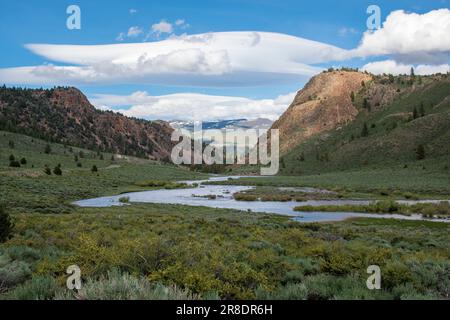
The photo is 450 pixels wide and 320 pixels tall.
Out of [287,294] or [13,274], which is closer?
[287,294]

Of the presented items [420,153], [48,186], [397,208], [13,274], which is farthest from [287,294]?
[420,153]

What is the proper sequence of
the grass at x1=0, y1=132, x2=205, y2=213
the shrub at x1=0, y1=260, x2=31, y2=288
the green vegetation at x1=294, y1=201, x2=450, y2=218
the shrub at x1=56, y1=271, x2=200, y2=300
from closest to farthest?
the shrub at x1=56, y1=271, x2=200, y2=300 → the shrub at x1=0, y1=260, x2=31, y2=288 → the grass at x1=0, y1=132, x2=205, y2=213 → the green vegetation at x1=294, y1=201, x2=450, y2=218

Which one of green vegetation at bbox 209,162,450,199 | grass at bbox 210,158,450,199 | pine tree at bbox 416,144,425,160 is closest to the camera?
green vegetation at bbox 209,162,450,199

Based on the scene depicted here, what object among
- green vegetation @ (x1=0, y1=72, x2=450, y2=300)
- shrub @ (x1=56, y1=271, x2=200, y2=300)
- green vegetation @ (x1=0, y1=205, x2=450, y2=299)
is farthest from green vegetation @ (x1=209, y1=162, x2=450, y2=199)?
shrub @ (x1=56, y1=271, x2=200, y2=300)

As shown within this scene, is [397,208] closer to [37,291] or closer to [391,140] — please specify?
[37,291]

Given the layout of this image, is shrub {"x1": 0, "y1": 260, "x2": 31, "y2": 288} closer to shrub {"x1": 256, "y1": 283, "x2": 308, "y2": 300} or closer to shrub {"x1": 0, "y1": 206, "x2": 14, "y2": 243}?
shrub {"x1": 256, "y1": 283, "x2": 308, "y2": 300}

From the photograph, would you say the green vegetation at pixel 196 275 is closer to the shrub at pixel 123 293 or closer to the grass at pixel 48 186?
the shrub at pixel 123 293

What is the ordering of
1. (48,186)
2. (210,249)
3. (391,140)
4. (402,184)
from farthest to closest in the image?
(391,140) < (402,184) < (48,186) < (210,249)

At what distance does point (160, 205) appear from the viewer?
4819 centimetres

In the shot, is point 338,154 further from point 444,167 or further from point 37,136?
point 37,136

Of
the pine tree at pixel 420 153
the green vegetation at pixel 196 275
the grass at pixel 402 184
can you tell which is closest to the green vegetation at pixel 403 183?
the grass at pixel 402 184
